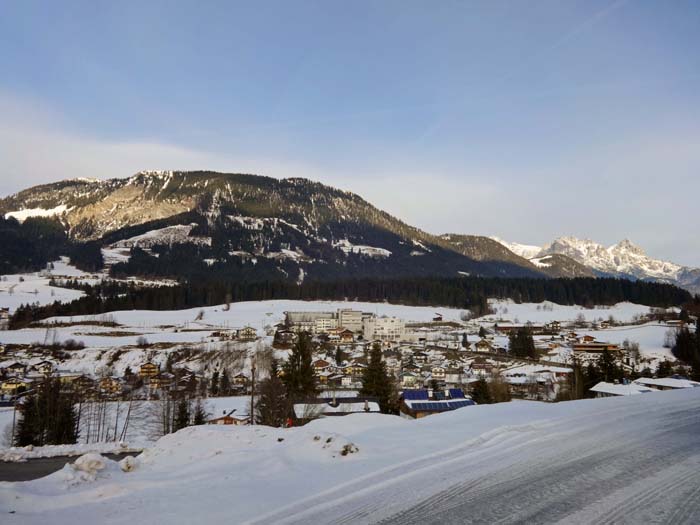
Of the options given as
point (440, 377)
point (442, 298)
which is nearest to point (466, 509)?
point (440, 377)

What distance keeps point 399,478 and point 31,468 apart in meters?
12.3

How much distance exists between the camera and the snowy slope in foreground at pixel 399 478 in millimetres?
6566

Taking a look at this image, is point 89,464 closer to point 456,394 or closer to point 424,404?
point 424,404

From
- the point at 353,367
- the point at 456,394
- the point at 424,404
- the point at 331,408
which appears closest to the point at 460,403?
the point at 424,404

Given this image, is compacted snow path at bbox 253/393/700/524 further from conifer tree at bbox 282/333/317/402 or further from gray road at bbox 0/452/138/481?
conifer tree at bbox 282/333/317/402

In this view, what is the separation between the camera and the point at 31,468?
46.2 feet

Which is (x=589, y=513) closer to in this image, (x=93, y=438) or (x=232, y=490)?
(x=232, y=490)

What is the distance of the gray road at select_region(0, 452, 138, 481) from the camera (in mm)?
12856

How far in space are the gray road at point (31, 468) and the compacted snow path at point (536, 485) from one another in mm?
10448

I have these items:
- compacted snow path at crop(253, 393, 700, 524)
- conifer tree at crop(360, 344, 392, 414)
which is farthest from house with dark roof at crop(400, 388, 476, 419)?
compacted snow path at crop(253, 393, 700, 524)

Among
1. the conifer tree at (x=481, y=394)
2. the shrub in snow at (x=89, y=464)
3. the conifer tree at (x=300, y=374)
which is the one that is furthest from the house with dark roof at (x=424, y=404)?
the shrub in snow at (x=89, y=464)

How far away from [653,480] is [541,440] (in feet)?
10.3

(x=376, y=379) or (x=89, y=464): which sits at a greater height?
(x=89, y=464)

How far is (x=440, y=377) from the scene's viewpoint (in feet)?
216
